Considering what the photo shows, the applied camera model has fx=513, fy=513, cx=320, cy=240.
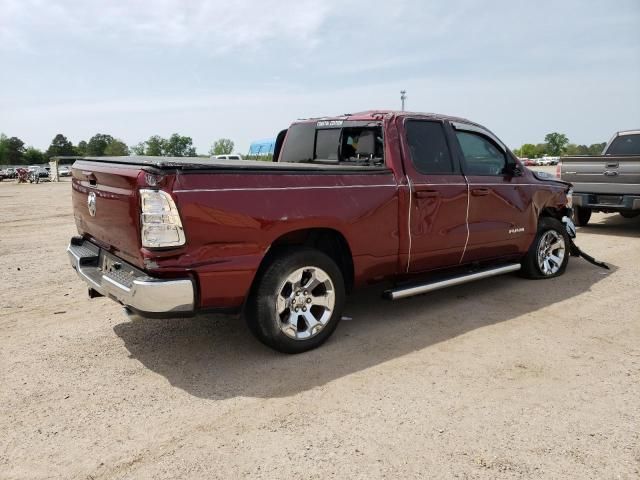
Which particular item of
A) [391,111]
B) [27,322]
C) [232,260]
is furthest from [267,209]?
[27,322]

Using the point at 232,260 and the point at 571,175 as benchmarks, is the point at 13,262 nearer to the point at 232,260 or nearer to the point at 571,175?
the point at 232,260

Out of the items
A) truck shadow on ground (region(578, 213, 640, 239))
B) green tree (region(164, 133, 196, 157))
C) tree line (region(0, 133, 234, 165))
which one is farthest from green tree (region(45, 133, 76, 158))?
truck shadow on ground (region(578, 213, 640, 239))

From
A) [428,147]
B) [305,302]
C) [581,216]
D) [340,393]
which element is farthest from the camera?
[581,216]

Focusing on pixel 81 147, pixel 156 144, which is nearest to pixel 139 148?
pixel 156 144

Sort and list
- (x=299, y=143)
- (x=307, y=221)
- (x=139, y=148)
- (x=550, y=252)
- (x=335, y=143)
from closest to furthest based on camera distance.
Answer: (x=307, y=221), (x=335, y=143), (x=299, y=143), (x=550, y=252), (x=139, y=148)

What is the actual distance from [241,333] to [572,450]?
268cm

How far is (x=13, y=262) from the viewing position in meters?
7.33

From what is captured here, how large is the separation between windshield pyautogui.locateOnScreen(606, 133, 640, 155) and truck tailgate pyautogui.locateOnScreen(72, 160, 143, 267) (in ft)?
34.6

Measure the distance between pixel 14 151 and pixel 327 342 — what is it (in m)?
142

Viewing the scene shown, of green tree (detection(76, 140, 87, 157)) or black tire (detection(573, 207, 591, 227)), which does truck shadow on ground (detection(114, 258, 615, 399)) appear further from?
green tree (detection(76, 140, 87, 157))

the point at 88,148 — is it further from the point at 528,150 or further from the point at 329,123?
the point at 329,123

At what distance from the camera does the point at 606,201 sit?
30.4 ft

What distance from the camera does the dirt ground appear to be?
2623 mm

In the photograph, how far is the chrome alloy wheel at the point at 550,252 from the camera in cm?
619
